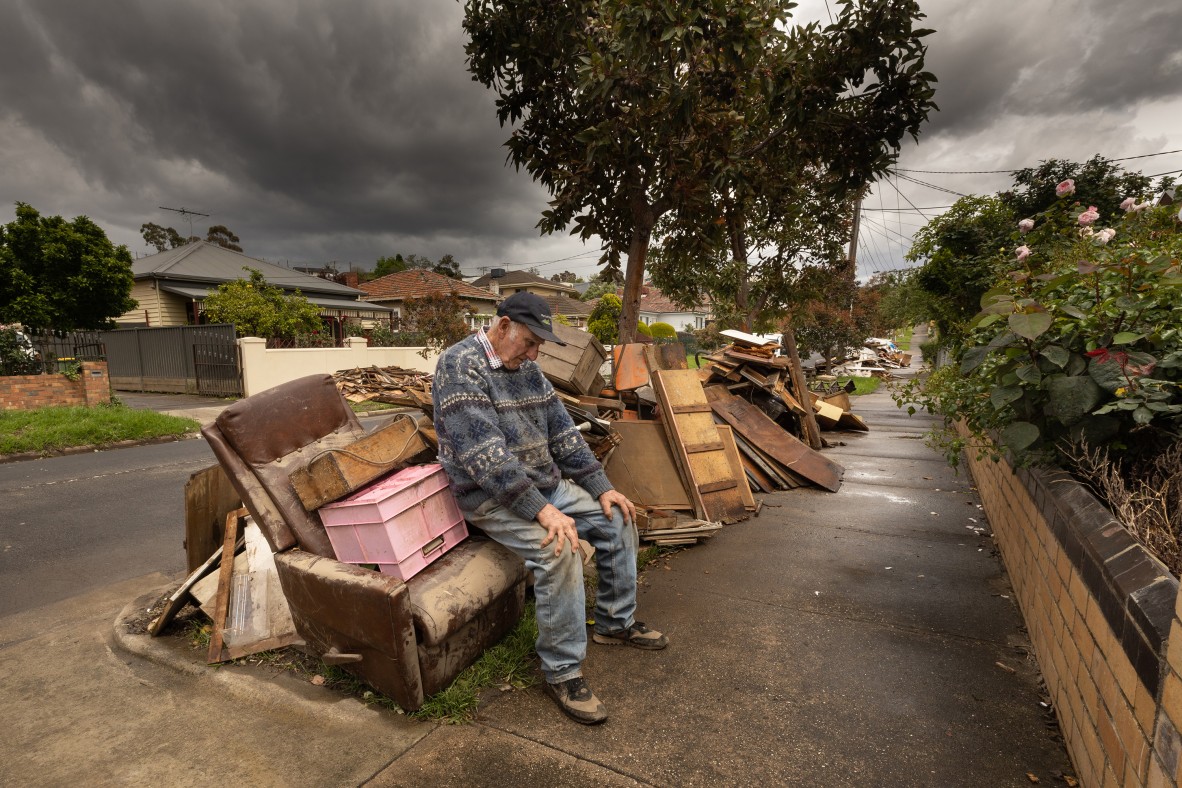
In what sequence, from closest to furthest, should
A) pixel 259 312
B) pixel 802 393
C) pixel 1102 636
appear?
pixel 1102 636 → pixel 802 393 → pixel 259 312

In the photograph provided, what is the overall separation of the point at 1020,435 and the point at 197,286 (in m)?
29.7

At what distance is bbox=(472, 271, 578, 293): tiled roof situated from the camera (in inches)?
2430

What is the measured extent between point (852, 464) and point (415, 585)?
6.23 m

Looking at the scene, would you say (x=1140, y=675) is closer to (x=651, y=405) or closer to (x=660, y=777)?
(x=660, y=777)

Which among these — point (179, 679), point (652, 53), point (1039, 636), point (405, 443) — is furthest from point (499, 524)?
point (652, 53)

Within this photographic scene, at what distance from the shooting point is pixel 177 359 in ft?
56.0

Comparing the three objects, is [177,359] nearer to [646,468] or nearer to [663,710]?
[646,468]

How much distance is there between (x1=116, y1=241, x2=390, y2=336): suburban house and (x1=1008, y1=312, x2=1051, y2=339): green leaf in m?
24.4

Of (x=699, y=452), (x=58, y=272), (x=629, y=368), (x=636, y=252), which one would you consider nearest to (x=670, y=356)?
(x=629, y=368)

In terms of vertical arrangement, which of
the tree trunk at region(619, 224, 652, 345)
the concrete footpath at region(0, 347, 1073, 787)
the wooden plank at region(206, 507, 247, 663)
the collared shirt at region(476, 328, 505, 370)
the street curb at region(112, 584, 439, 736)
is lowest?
the concrete footpath at region(0, 347, 1073, 787)

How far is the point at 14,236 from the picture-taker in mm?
15883

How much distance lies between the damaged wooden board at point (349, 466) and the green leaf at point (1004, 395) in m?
2.65

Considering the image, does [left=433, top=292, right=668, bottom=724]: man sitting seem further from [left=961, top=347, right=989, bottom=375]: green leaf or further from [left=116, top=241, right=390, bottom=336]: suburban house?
[left=116, top=241, right=390, bottom=336]: suburban house

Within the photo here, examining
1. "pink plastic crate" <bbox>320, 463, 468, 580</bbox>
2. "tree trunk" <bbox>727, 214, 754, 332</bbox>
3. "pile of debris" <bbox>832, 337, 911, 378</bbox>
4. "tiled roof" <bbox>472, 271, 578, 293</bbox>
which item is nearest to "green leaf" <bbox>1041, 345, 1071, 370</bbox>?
"pink plastic crate" <bbox>320, 463, 468, 580</bbox>
